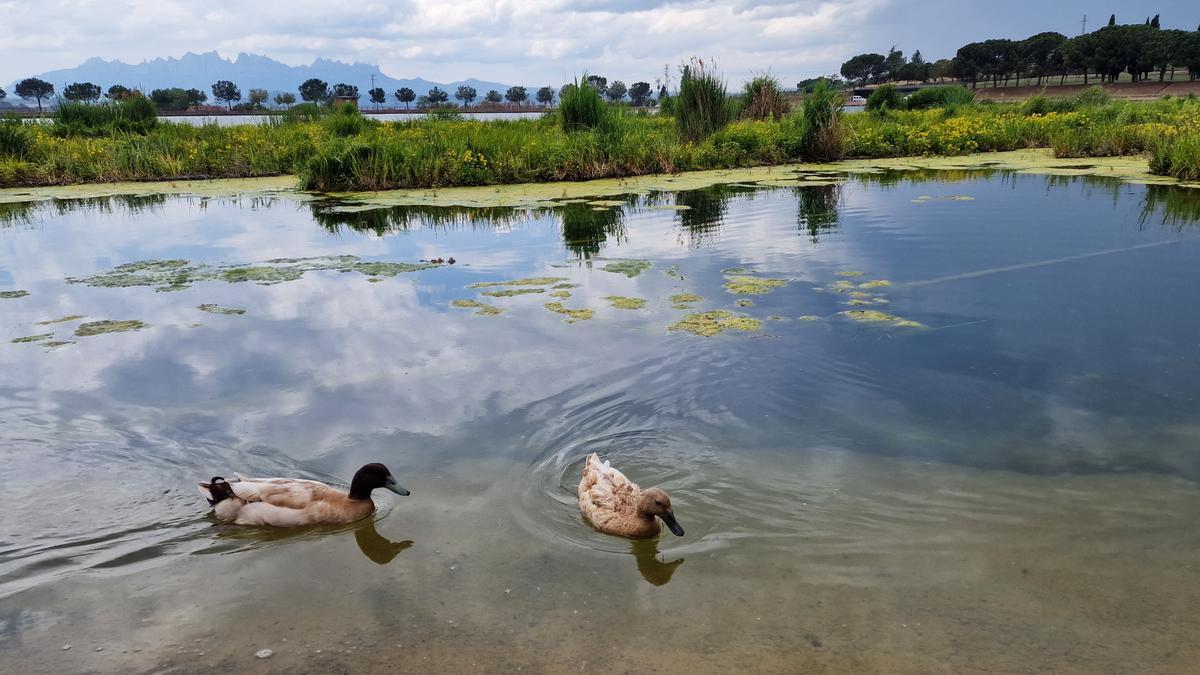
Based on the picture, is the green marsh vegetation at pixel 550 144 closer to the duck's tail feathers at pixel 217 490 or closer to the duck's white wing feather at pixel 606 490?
the duck's white wing feather at pixel 606 490

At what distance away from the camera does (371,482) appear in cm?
410

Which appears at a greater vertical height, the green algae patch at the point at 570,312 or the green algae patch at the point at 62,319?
the green algae patch at the point at 62,319

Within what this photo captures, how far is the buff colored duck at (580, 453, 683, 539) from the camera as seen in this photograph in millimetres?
3777

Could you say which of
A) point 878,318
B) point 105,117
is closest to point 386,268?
point 878,318

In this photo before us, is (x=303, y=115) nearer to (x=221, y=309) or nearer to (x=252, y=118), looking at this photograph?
(x=252, y=118)

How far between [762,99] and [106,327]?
65.8 ft

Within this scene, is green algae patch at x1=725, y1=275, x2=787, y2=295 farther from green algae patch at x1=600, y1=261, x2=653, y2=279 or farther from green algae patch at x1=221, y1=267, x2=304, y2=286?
green algae patch at x1=221, y1=267, x2=304, y2=286

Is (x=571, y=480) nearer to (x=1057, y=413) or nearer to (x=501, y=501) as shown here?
(x=501, y=501)

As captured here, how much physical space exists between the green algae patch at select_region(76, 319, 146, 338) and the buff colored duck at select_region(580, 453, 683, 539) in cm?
507

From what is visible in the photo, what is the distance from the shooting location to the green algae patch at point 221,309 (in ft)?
24.8

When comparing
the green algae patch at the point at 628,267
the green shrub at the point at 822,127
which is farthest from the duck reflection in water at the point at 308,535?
the green shrub at the point at 822,127

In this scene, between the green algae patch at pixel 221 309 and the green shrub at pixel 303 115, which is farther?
the green shrub at pixel 303 115

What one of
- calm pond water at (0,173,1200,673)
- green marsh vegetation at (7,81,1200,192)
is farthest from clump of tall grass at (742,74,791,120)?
calm pond water at (0,173,1200,673)

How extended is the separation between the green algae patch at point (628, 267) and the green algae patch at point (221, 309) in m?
3.59
